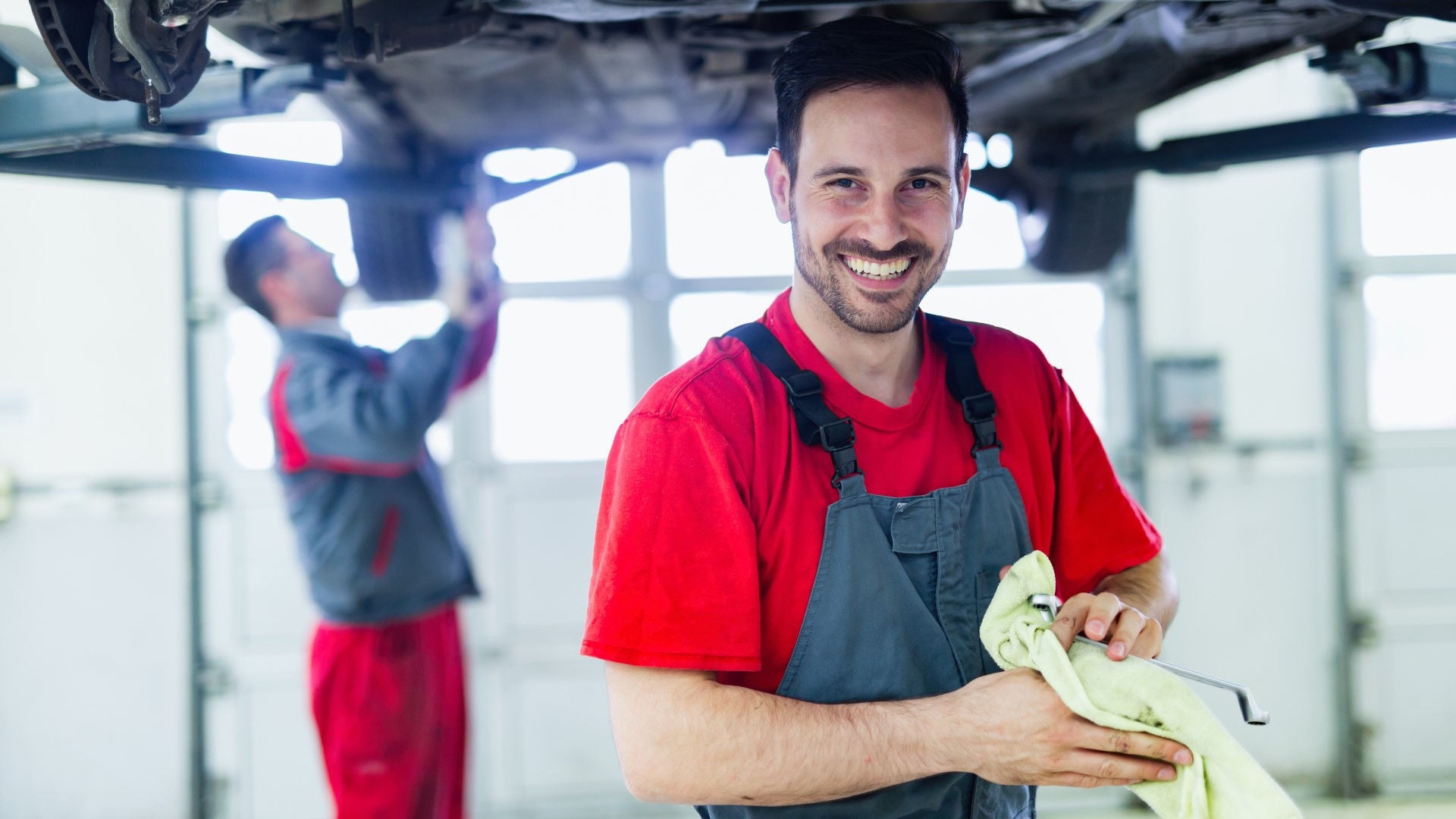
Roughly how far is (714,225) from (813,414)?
109 inches

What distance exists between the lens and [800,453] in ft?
4.42

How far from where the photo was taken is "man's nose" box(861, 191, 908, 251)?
1358mm

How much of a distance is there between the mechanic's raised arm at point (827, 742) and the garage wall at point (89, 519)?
128 inches

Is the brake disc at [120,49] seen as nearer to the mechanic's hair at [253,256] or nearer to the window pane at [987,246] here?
the mechanic's hair at [253,256]

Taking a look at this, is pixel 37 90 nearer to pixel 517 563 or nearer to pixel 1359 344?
pixel 517 563

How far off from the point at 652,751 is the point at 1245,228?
362 cm

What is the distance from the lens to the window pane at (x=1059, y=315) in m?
4.02

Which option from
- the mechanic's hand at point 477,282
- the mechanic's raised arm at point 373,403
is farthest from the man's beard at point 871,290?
the mechanic's raised arm at point 373,403

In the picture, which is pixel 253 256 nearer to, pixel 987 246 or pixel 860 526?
pixel 860 526

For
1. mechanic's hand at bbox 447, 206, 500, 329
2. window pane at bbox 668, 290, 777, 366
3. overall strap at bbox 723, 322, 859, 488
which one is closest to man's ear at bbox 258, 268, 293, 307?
mechanic's hand at bbox 447, 206, 500, 329

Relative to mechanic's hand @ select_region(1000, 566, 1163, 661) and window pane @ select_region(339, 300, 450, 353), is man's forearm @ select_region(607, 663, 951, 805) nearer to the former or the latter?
mechanic's hand @ select_region(1000, 566, 1163, 661)

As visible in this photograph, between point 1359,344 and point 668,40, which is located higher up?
point 668,40

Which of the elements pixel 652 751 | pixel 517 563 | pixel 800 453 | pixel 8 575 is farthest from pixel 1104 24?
pixel 8 575

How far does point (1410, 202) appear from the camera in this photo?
4.07 metres
